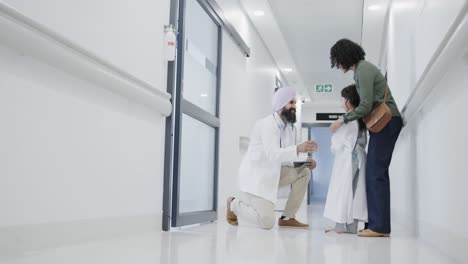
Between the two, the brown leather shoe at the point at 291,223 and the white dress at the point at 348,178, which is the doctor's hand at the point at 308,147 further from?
the brown leather shoe at the point at 291,223

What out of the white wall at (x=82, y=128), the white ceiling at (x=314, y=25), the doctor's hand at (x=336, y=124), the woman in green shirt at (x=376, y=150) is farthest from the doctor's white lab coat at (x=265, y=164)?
the white ceiling at (x=314, y=25)

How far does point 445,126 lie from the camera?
7.86 ft

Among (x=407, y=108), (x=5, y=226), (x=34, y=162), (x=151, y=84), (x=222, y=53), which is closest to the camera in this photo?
(x=5, y=226)

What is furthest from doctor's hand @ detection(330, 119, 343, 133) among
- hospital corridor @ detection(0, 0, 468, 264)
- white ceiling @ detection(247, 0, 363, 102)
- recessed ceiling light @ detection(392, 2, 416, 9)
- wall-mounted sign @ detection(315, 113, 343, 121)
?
wall-mounted sign @ detection(315, 113, 343, 121)

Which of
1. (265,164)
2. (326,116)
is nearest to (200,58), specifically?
(265,164)

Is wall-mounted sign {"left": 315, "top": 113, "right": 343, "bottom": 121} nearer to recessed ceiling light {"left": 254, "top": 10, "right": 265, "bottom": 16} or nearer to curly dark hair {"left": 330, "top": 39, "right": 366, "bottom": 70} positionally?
recessed ceiling light {"left": 254, "top": 10, "right": 265, "bottom": 16}

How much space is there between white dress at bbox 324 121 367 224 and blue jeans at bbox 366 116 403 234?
144mm

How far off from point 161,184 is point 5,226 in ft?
5.67

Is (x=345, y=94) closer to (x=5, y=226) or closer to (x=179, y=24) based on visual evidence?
(x=179, y=24)

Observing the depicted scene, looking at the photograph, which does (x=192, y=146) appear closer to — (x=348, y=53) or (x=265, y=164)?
(x=265, y=164)

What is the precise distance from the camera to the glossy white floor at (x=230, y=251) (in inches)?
76.2

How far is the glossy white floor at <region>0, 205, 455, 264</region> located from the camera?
193 centimetres

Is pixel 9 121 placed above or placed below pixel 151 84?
below

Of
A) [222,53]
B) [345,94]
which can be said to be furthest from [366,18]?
[345,94]
